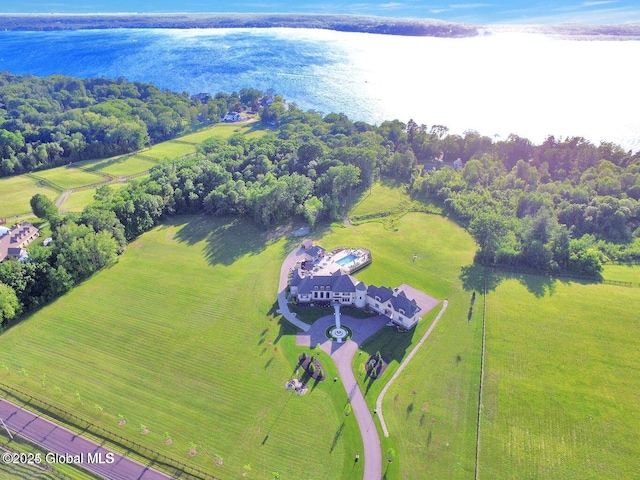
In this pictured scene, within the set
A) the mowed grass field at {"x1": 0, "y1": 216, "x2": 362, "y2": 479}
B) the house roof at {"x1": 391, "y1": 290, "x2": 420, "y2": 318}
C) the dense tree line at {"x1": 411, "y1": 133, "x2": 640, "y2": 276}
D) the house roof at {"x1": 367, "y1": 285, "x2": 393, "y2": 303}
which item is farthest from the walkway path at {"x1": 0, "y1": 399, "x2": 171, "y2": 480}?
the dense tree line at {"x1": 411, "y1": 133, "x2": 640, "y2": 276}

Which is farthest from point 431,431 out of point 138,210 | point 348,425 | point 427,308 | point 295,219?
point 138,210

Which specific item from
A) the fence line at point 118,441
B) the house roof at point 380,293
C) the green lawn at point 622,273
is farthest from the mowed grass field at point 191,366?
the green lawn at point 622,273

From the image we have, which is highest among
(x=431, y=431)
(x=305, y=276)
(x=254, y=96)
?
(x=254, y=96)

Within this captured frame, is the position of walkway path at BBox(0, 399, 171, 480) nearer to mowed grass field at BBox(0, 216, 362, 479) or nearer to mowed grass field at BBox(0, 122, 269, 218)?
mowed grass field at BBox(0, 216, 362, 479)

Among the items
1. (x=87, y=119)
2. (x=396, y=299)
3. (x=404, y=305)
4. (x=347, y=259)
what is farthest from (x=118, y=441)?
(x=87, y=119)

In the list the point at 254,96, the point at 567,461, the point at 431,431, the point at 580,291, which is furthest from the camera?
the point at 254,96

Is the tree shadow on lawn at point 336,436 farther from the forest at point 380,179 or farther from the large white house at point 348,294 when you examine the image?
the forest at point 380,179

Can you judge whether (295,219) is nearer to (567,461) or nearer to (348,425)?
(348,425)
